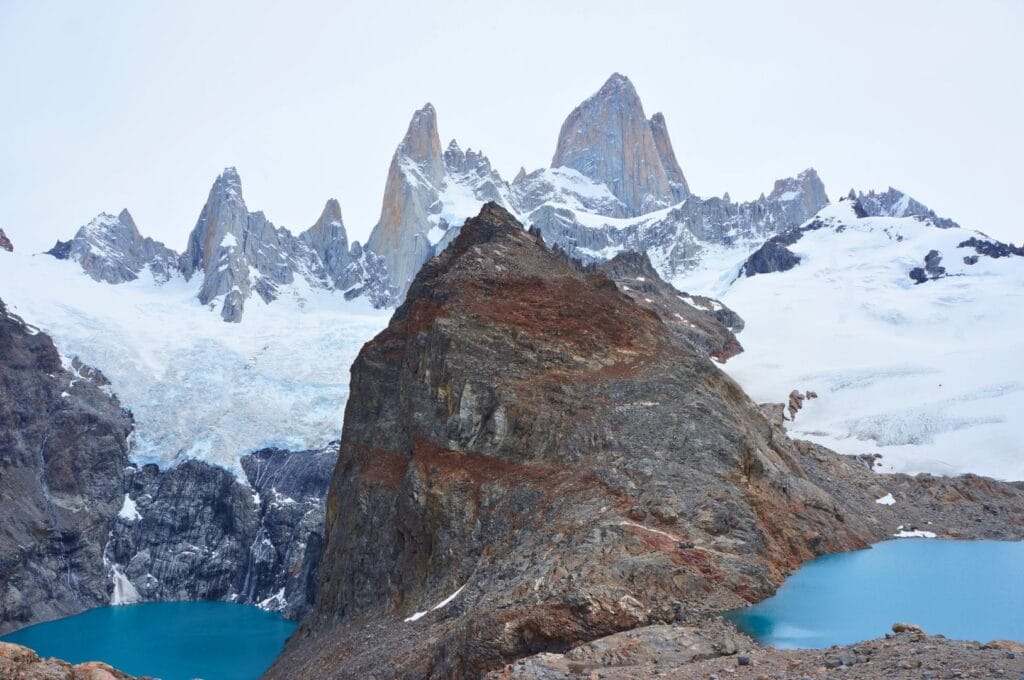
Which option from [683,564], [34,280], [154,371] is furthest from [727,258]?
[683,564]

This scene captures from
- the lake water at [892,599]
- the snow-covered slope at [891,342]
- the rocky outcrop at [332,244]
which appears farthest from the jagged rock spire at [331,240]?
the lake water at [892,599]

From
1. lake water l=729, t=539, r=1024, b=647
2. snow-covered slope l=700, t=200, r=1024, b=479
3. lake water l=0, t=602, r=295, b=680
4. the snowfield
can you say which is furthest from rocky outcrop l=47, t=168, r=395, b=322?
lake water l=729, t=539, r=1024, b=647

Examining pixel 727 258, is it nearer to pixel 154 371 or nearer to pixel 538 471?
pixel 154 371

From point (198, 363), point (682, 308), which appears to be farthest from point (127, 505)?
point (682, 308)

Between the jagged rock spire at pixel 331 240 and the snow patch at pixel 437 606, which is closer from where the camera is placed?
the snow patch at pixel 437 606

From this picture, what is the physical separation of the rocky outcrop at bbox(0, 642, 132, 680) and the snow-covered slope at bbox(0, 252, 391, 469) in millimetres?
86126

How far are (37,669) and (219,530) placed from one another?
86283mm

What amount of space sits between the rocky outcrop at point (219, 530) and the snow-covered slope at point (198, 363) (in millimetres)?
3033

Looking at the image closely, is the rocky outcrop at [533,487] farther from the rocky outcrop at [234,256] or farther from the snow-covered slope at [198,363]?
the rocky outcrop at [234,256]

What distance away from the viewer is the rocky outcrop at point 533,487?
26.8 metres

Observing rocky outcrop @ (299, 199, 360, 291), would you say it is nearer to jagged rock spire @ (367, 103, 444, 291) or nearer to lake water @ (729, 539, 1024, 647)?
jagged rock spire @ (367, 103, 444, 291)

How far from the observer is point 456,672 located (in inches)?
949

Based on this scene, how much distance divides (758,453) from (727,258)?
153 m

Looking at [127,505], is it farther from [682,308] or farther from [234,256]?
[682,308]
